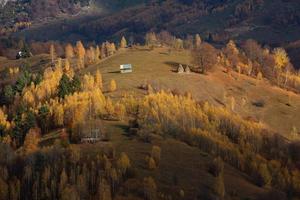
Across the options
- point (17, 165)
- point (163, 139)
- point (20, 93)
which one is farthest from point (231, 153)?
point (20, 93)

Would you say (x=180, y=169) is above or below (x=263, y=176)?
above

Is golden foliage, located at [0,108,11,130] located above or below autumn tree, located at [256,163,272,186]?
above

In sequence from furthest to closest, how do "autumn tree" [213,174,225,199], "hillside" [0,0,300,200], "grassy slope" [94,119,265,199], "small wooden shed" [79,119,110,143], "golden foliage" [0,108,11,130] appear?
"golden foliage" [0,108,11,130]
"small wooden shed" [79,119,110,143]
"grassy slope" [94,119,265,199]
"hillside" [0,0,300,200]
"autumn tree" [213,174,225,199]

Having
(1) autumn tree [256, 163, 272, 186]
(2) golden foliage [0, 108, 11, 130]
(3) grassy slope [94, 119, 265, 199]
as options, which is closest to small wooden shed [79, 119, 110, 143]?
(3) grassy slope [94, 119, 265, 199]

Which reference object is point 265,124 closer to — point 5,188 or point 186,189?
point 186,189

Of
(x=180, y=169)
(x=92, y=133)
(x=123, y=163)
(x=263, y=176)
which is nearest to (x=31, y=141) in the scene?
(x=92, y=133)

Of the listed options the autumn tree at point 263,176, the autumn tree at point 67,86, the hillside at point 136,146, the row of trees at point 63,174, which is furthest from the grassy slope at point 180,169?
the autumn tree at point 67,86

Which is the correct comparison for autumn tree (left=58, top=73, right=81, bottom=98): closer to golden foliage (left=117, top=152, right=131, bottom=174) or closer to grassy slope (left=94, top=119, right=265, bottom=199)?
grassy slope (left=94, top=119, right=265, bottom=199)

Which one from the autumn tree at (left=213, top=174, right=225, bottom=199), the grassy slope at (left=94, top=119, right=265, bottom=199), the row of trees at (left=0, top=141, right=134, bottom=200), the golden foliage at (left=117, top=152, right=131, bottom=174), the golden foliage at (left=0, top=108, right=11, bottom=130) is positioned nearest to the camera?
the row of trees at (left=0, top=141, right=134, bottom=200)

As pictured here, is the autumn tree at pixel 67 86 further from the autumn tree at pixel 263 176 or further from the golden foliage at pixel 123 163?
the autumn tree at pixel 263 176

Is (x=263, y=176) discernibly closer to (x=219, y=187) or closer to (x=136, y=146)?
(x=219, y=187)

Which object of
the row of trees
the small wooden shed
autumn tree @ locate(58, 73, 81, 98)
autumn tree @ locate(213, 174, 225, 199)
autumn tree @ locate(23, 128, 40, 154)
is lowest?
autumn tree @ locate(213, 174, 225, 199)
